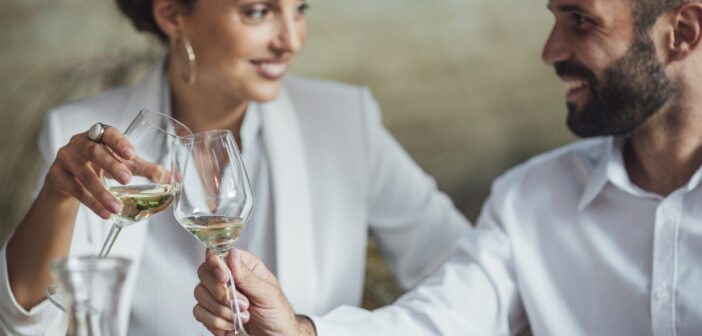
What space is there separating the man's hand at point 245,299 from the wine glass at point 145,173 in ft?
0.46

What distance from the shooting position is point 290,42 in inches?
73.4

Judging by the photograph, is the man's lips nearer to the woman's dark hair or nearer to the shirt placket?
the shirt placket

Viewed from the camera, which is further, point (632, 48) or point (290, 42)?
point (290, 42)

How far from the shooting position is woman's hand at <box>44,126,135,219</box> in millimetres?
1221

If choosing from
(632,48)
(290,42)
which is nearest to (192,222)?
(290,42)

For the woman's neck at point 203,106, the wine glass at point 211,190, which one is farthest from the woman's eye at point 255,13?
the wine glass at point 211,190

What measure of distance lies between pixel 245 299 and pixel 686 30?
3.72ft

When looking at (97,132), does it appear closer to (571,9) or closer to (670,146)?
(571,9)

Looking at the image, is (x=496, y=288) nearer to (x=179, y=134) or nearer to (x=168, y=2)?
(x=179, y=134)

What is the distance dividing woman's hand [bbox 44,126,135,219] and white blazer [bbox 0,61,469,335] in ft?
1.10

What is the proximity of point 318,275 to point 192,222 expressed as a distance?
2.95 ft

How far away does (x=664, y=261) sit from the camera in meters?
1.58

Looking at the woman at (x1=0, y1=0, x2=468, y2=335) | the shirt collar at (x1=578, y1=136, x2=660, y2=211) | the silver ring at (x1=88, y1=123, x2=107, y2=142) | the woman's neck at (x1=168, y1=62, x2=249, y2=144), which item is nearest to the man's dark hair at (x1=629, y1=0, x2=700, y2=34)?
the shirt collar at (x1=578, y1=136, x2=660, y2=211)

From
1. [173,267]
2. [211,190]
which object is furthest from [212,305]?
[173,267]
